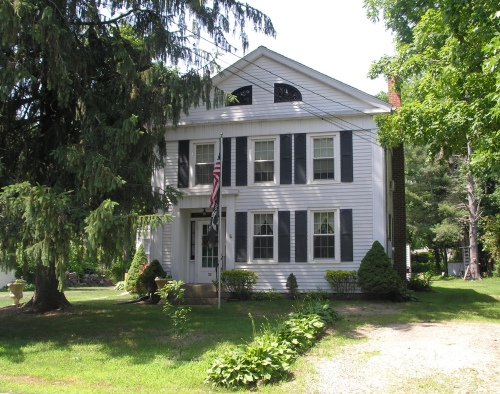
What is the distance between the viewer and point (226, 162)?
1773 cm

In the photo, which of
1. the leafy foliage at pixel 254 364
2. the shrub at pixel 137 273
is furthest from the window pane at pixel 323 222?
the leafy foliage at pixel 254 364

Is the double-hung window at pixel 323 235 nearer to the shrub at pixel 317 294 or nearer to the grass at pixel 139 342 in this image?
the shrub at pixel 317 294

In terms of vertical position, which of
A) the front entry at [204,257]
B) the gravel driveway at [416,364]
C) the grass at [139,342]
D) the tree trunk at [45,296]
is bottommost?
the grass at [139,342]

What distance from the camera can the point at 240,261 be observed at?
677 inches

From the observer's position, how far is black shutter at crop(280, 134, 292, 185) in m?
17.2

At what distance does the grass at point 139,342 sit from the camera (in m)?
7.75

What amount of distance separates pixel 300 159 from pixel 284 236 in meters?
2.63

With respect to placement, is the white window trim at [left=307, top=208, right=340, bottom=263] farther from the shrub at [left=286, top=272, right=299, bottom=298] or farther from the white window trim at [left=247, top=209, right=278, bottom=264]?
the white window trim at [left=247, top=209, right=278, bottom=264]

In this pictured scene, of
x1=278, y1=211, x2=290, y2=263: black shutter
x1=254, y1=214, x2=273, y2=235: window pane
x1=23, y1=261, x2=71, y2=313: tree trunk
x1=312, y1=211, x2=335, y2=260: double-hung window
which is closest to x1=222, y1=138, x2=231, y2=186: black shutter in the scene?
x1=254, y1=214, x2=273, y2=235: window pane

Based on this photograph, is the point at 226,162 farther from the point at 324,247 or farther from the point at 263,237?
the point at 324,247

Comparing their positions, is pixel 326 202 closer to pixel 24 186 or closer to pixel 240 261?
pixel 240 261

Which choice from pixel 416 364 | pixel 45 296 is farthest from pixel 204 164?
pixel 416 364

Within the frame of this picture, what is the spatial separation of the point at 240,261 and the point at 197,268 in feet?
5.58

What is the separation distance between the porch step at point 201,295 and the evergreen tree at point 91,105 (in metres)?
4.38
